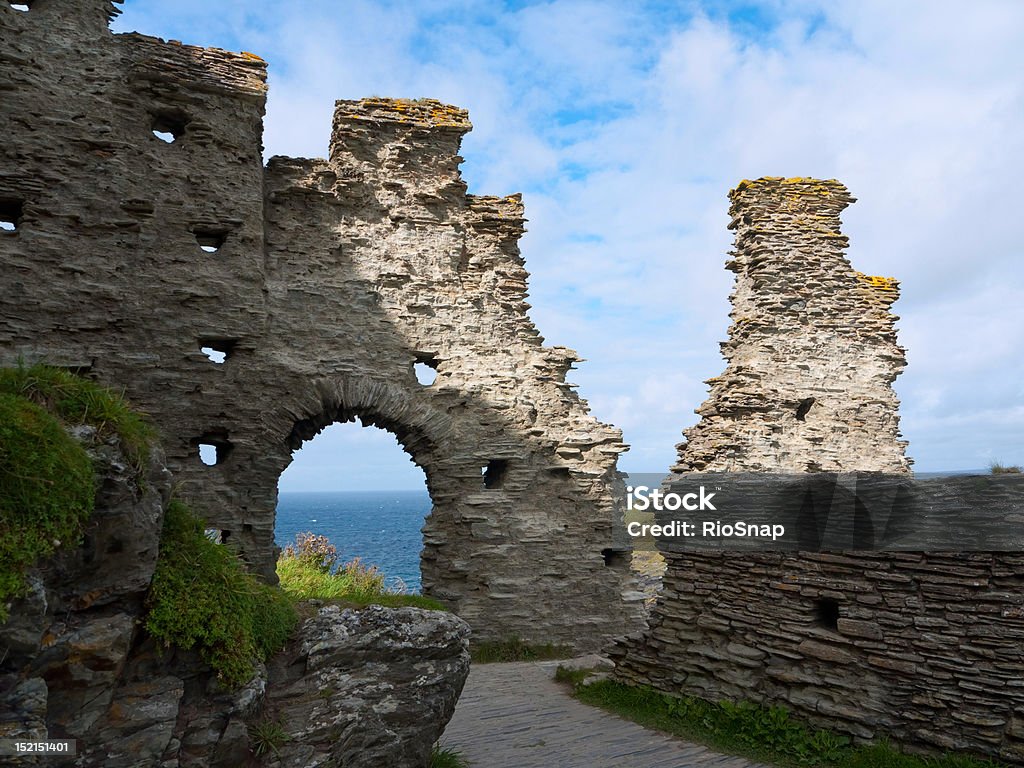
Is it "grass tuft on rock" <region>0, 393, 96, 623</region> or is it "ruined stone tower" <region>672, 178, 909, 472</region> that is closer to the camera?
"grass tuft on rock" <region>0, 393, 96, 623</region>

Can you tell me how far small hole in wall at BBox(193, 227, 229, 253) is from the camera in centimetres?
1041

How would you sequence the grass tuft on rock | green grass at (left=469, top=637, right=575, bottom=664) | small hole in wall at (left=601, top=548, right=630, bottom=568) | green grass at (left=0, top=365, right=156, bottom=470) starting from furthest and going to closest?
small hole in wall at (left=601, top=548, right=630, bottom=568) < green grass at (left=469, top=637, right=575, bottom=664) < green grass at (left=0, top=365, right=156, bottom=470) < the grass tuft on rock

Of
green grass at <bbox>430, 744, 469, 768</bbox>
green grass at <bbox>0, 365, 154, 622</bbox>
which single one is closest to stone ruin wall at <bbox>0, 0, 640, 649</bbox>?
green grass at <bbox>430, 744, 469, 768</bbox>

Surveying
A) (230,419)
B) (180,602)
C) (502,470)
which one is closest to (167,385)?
(230,419)

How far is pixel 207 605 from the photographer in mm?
4156

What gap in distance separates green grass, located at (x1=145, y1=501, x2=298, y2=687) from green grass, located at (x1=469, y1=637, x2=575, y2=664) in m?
6.34

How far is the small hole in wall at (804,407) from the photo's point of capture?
13.0m

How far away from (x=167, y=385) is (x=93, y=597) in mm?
6662

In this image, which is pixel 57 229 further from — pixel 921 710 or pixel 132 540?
pixel 921 710

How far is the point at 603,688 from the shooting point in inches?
319

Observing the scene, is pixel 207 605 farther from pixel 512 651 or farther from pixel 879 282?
pixel 879 282

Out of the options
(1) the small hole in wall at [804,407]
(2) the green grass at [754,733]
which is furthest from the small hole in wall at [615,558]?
(1) the small hole in wall at [804,407]

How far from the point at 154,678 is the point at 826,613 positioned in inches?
213

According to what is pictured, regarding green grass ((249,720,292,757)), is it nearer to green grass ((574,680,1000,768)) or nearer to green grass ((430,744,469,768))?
green grass ((430,744,469,768))
